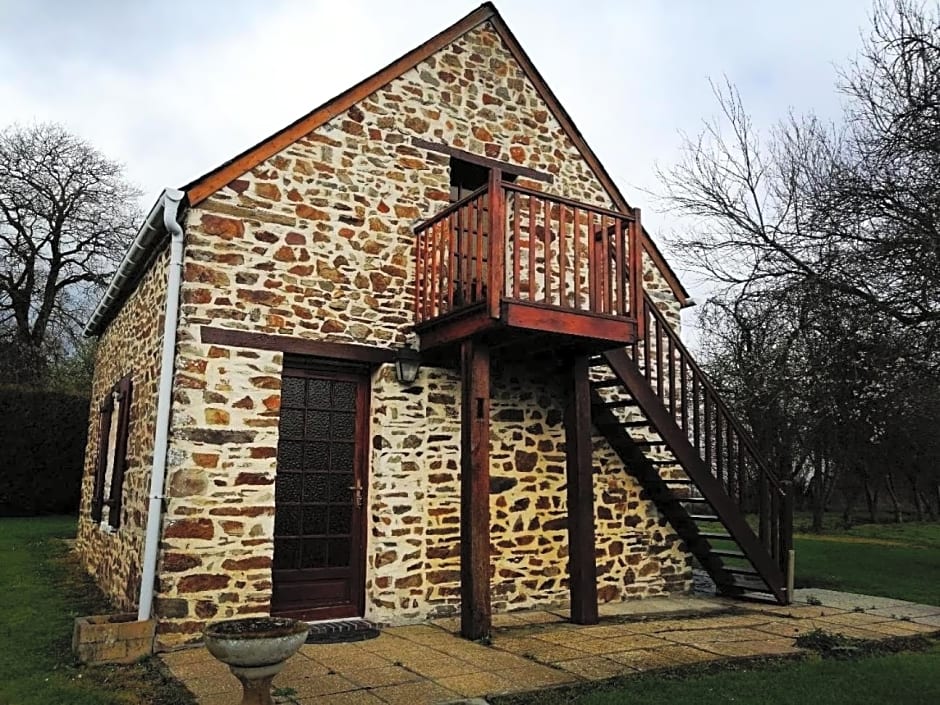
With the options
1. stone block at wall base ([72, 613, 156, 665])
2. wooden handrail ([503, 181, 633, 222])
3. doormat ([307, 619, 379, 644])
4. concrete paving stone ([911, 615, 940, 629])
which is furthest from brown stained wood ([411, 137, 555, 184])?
concrete paving stone ([911, 615, 940, 629])

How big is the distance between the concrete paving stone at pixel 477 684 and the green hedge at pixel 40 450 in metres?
14.7

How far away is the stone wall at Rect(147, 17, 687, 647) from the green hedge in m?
12.5

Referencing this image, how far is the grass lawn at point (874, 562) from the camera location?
9812mm

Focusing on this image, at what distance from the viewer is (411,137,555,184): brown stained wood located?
8.09 meters

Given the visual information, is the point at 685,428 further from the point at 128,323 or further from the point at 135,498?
the point at 128,323

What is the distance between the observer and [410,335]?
25.0ft

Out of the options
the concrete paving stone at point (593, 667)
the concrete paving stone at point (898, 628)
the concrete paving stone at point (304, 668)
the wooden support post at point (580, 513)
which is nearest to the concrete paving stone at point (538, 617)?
the wooden support post at point (580, 513)

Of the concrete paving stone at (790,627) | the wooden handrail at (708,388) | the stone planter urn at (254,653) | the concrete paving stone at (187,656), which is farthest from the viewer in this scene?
the wooden handrail at (708,388)

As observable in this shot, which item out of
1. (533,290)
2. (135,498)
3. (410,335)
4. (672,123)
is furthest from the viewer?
(672,123)

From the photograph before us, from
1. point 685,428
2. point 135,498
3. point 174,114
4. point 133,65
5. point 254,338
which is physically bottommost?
point 135,498

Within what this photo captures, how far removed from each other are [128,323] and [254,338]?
304 cm

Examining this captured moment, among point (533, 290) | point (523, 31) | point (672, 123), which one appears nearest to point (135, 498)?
point (533, 290)

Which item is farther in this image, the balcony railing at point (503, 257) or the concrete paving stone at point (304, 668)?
the balcony railing at point (503, 257)

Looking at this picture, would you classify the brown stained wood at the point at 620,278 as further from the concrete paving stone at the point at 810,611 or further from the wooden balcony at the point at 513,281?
the concrete paving stone at the point at 810,611
